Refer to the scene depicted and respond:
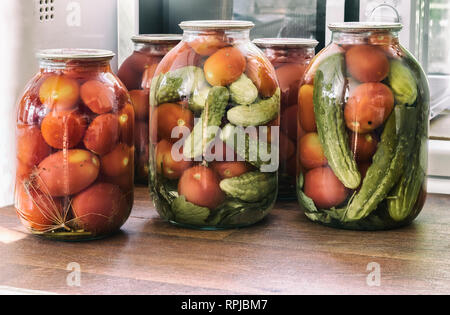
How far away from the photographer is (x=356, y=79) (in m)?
0.89

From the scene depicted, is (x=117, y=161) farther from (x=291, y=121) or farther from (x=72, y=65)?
(x=291, y=121)

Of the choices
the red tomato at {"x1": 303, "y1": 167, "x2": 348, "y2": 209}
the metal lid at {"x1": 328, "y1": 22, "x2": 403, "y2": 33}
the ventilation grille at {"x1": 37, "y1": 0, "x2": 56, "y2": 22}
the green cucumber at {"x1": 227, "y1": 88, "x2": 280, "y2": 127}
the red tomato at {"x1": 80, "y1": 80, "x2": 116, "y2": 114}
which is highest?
the ventilation grille at {"x1": 37, "y1": 0, "x2": 56, "y2": 22}

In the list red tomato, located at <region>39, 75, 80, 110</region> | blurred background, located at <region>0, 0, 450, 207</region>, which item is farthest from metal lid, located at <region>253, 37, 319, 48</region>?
red tomato, located at <region>39, 75, 80, 110</region>

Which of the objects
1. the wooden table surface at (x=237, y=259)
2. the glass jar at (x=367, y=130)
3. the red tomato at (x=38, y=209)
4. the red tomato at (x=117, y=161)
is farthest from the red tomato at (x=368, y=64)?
the red tomato at (x=38, y=209)

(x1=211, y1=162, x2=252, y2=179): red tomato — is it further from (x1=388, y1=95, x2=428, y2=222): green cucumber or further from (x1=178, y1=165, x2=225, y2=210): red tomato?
(x1=388, y1=95, x2=428, y2=222): green cucumber

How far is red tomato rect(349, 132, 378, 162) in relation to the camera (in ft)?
2.93

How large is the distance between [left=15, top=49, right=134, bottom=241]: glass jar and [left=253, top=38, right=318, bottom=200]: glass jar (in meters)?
0.30

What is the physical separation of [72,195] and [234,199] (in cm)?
21

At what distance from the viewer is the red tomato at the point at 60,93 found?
0.84 meters

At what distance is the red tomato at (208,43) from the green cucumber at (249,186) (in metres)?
0.17

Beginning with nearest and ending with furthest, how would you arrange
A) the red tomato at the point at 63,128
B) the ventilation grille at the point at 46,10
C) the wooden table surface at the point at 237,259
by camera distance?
the wooden table surface at the point at 237,259, the red tomato at the point at 63,128, the ventilation grille at the point at 46,10

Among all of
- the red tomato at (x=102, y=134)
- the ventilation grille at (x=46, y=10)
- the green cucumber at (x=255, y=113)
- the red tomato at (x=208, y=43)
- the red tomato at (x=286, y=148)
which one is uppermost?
the ventilation grille at (x=46, y=10)

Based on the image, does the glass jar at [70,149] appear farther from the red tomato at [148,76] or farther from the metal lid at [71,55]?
the red tomato at [148,76]

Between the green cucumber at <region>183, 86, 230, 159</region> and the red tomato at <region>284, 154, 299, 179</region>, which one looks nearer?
the green cucumber at <region>183, 86, 230, 159</region>
